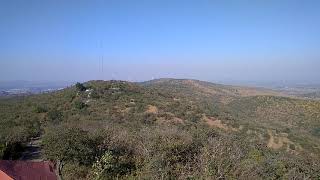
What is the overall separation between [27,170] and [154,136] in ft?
21.4

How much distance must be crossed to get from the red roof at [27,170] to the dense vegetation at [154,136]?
95 centimetres

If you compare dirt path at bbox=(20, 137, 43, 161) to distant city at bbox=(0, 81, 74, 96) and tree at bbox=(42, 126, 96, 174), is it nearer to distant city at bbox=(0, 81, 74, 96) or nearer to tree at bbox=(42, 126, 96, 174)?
tree at bbox=(42, 126, 96, 174)

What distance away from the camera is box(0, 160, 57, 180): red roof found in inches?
535

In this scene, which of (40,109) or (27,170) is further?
(40,109)

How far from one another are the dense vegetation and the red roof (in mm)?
946

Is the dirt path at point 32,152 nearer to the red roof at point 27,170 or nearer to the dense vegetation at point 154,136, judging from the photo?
the dense vegetation at point 154,136

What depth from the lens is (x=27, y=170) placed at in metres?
14.0

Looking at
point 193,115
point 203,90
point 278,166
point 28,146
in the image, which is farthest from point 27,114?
point 203,90

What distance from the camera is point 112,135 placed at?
66.8 feet

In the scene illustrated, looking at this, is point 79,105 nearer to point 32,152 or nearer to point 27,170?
point 32,152

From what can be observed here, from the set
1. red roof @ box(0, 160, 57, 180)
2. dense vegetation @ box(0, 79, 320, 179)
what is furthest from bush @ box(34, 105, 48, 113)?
red roof @ box(0, 160, 57, 180)

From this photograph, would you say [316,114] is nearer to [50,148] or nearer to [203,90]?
[203,90]

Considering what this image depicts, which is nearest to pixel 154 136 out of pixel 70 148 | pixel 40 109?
pixel 70 148

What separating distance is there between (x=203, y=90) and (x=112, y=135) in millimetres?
63790
